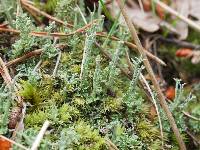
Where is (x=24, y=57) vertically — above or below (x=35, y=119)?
above

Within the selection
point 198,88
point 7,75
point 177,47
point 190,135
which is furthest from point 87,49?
point 177,47

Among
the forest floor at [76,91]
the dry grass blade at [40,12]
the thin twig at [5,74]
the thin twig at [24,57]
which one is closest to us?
the forest floor at [76,91]

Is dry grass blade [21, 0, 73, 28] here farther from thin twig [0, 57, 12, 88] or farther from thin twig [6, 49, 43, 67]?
thin twig [0, 57, 12, 88]

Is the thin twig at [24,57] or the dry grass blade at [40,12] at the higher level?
the dry grass blade at [40,12]

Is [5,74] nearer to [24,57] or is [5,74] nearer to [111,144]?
[24,57]

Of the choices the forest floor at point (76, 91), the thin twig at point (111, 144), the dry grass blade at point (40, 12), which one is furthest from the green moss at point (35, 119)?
the dry grass blade at point (40, 12)

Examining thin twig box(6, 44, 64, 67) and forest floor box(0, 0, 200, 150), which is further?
thin twig box(6, 44, 64, 67)

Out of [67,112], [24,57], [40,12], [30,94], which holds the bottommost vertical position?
[67,112]

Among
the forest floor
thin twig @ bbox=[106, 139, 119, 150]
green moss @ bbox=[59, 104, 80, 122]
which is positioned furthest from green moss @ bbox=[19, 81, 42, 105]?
thin twig @ bbox=[106, 139, 119, 150]

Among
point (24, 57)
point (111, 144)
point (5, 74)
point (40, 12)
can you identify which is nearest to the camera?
point (111, 144)

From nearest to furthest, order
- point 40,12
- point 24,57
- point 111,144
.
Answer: point 111,144 < point 24,57 < point 40,12

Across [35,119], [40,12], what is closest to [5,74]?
[35,119]

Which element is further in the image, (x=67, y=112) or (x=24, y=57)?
(x=24, y=57)

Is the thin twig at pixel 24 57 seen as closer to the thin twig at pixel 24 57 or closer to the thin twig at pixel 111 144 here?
the thin twig at pixel 24 57
